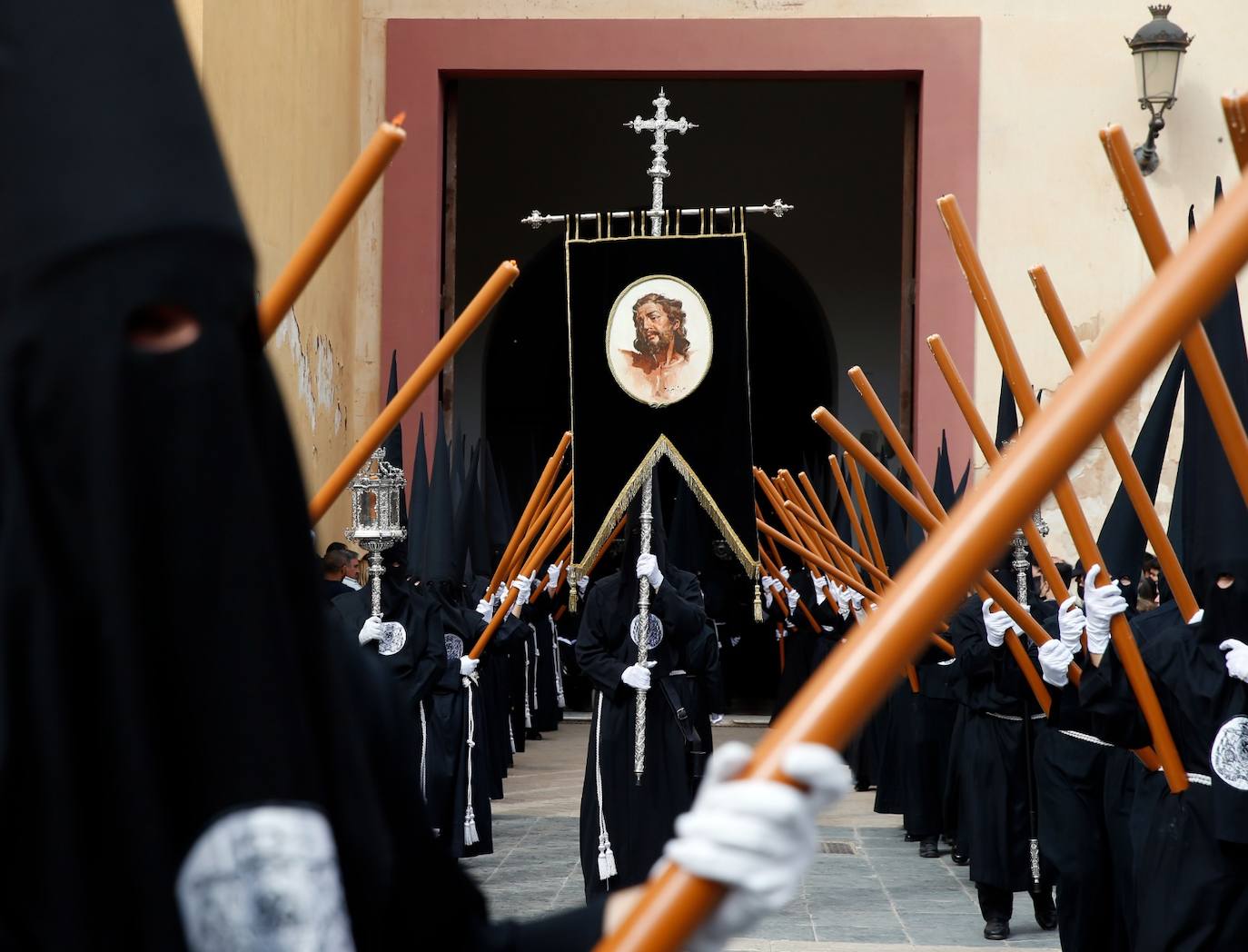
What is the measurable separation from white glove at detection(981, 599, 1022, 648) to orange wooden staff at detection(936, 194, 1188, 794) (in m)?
2.22

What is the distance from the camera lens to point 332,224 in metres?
2.50

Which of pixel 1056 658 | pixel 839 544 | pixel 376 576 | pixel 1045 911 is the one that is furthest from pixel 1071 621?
pixel 376 576

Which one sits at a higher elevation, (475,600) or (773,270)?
(773,270)

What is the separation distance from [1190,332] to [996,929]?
17.9 ft

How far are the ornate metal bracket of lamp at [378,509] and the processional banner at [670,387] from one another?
35.7 inches

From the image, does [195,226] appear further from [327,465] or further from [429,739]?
[327,465]

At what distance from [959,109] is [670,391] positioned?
6.58 m

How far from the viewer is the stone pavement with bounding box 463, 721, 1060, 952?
7.83 m

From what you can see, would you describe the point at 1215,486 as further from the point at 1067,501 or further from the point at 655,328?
the point at 655,328

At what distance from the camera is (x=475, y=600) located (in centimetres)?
1209

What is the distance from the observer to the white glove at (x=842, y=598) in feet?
41.5

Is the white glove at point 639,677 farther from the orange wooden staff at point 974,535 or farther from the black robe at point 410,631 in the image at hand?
the orange wooden staff at point 974,535

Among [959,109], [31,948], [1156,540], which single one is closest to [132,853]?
[31,948]

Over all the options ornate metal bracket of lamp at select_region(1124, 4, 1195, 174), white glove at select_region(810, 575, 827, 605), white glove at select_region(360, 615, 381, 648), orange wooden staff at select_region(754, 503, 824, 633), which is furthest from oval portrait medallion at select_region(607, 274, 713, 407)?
ornate metal bracket of lamp at select_region(1124, 4, 1195, 174)
